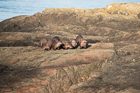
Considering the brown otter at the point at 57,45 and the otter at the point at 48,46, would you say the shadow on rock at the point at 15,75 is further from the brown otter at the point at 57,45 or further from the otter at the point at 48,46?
the brown otter at the point at 57,45

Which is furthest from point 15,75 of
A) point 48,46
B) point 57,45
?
point 57,45

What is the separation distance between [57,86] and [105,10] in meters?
27.9

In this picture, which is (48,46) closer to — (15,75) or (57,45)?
(57,45)

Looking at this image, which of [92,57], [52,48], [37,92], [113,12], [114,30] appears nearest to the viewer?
[37,92]

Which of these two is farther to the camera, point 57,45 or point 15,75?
point 57,45

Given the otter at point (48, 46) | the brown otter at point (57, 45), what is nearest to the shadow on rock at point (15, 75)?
the otter at point (48, 46)

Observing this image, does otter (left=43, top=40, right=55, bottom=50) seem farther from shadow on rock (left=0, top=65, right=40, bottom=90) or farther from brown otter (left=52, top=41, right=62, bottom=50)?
shadow on rock (left=0, top=65, right=40, bottom=90)

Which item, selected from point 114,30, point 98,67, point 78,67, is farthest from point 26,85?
point 114,30

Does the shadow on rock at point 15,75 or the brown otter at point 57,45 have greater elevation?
the brown otter at point 57,45

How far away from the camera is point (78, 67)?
7.55 meters

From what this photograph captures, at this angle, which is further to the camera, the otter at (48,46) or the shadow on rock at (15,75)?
the otter at (48,46)

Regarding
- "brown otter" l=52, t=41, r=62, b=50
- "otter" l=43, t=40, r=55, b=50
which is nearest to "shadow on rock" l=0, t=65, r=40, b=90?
"otter" l=43, t=40, r=55, b=50

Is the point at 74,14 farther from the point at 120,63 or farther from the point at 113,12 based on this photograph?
the point at 120,63

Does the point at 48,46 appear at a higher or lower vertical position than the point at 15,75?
higher
